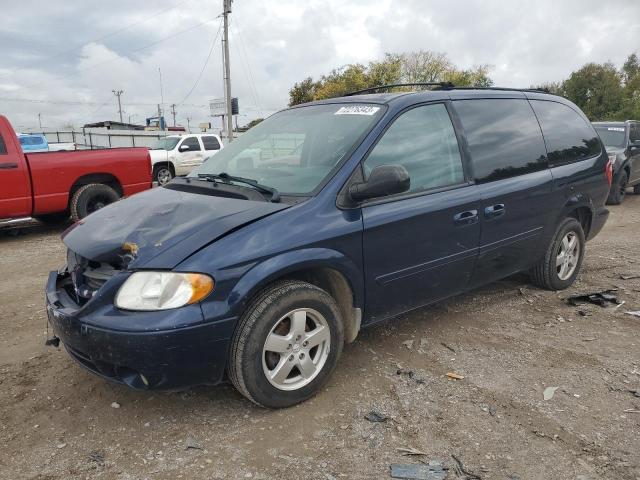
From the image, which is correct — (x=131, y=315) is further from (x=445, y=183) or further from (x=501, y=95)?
(x=501, y=95)

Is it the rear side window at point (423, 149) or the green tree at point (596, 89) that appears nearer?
the rear side window at point (423, 149)

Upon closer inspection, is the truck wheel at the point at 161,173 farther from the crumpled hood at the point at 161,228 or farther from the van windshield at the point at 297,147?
the crumpled hood at the point at 161,228

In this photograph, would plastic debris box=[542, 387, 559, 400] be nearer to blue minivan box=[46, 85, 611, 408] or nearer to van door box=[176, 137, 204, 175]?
blue minivan box=[46, 85, 611, 408]

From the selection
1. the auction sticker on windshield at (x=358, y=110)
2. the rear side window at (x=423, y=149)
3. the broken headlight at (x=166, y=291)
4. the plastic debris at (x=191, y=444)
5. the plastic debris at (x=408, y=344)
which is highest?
the auction sticker on windshield at (x=358, y=110)

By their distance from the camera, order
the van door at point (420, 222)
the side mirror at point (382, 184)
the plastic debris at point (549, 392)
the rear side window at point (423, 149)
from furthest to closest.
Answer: the rear side window at point (423, 149) → the van door at point (420, 222) → the plastic debris at point (549, 392) → the side mirror at point (382, 184)

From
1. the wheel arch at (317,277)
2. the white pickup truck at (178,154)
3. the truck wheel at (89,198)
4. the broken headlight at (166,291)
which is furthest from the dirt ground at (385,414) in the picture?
the white pickup truck at (178,154)

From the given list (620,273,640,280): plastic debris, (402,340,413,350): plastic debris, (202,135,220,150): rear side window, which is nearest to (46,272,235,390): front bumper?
(402,340,413,350): plastic debris

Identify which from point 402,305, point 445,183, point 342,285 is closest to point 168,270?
point 342,285

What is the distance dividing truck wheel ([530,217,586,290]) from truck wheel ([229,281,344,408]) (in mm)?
2519

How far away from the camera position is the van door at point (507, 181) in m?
3.75

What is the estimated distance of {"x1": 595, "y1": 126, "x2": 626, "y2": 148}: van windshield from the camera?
10.9 metres

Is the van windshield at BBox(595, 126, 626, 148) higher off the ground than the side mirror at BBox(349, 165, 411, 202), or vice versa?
the van windshield at BBox(595, 126, 626, 148)

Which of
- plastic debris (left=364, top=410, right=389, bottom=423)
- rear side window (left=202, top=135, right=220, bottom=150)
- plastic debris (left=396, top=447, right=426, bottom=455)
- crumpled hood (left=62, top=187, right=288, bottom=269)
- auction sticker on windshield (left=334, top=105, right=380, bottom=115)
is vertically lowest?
plastic debris (left=396, top=447, right=426, bottom=455)

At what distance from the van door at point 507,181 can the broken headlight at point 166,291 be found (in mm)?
2149
